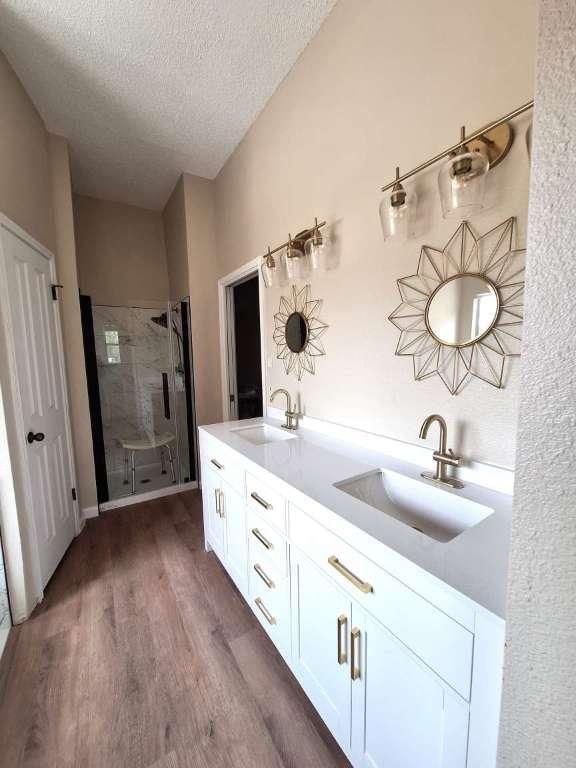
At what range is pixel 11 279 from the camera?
5.30ft

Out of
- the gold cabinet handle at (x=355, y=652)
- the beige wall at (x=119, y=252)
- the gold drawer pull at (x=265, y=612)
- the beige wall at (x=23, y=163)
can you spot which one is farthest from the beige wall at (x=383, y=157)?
the beige wall at (x=119, y=252)

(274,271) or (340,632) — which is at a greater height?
(274,271)

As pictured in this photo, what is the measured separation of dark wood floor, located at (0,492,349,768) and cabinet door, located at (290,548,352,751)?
185mm

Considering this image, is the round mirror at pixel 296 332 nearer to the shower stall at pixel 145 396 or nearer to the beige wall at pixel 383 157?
the beige wall at pixel 383 157

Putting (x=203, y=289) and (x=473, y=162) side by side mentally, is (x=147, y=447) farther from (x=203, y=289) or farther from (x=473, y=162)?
(x=473, y=162)

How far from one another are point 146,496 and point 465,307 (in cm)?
302

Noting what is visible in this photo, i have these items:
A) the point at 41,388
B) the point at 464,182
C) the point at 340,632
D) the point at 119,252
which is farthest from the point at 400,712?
the point at 119,252

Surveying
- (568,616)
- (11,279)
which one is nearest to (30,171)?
(11,279)

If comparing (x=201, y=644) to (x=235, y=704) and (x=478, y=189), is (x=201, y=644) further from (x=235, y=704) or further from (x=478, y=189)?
(x=478, y=189)

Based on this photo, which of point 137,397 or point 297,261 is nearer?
point 297,261

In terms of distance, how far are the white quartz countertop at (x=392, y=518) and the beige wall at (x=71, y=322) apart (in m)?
1.53

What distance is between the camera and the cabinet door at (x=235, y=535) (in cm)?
156

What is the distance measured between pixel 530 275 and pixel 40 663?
219 centimetres

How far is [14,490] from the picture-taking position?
156cm
